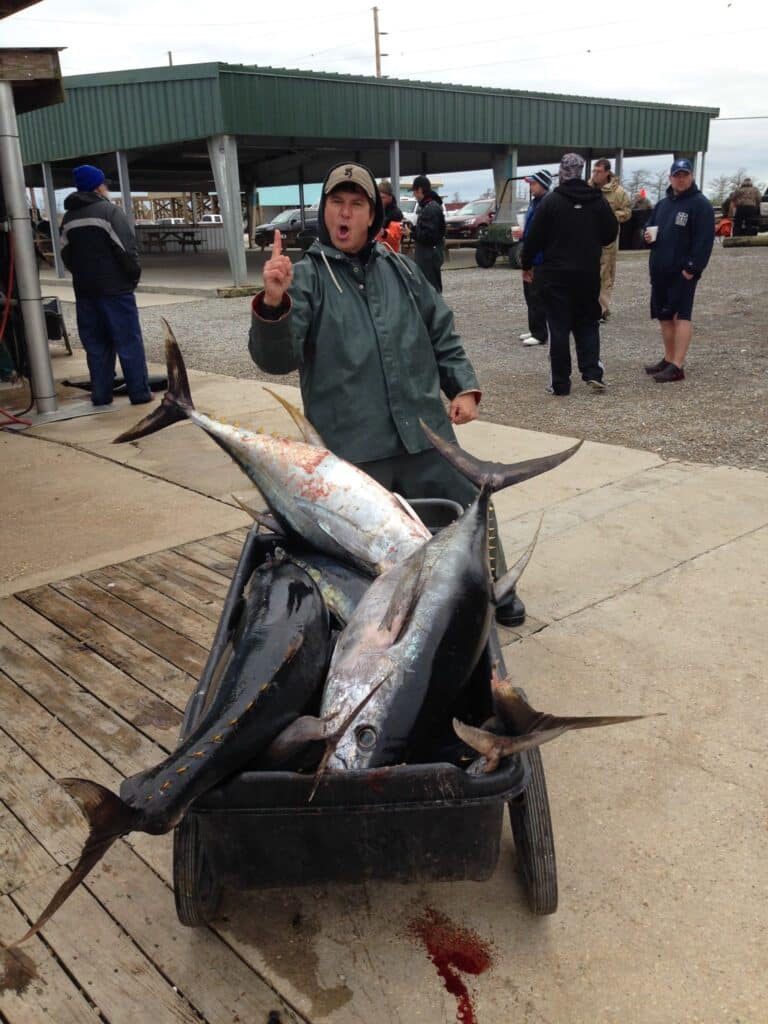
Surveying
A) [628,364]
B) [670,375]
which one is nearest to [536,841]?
[670,375]

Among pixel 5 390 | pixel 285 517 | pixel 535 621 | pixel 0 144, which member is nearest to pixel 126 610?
pixel 285 517

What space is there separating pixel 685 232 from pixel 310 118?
52.1 feet

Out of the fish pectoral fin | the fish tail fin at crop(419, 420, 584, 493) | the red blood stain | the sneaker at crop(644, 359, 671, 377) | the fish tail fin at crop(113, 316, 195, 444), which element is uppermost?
the fish tail fin at crop(113, 316, 195, 444)

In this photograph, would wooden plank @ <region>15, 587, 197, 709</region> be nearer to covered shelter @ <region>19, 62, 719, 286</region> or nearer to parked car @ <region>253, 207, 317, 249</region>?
covered shelter @ <region>19, 62, 719, 286</region>

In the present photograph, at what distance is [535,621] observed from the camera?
374 cm

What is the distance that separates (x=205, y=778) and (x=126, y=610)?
2.32 m

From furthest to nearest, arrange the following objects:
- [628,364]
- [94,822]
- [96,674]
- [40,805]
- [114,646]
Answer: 1. [628,364]
2. [114,646]
3. [96,674]
4. [40,805]
5. [94,822]

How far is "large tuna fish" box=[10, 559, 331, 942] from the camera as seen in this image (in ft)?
5.24

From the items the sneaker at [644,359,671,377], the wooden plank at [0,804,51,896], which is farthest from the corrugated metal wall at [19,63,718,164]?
the wooden plank at [0,804,51,896]

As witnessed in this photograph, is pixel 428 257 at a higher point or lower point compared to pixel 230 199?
lower

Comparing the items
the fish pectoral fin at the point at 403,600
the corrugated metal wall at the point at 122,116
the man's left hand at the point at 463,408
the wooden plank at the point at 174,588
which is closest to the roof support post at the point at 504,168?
the corrugated metal wall at the point at 122,116

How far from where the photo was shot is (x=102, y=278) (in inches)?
306

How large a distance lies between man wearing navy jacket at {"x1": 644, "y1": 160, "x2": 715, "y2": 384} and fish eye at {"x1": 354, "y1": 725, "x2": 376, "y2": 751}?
23.3 feet

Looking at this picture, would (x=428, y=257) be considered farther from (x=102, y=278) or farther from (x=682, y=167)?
(x=102, y=278)
